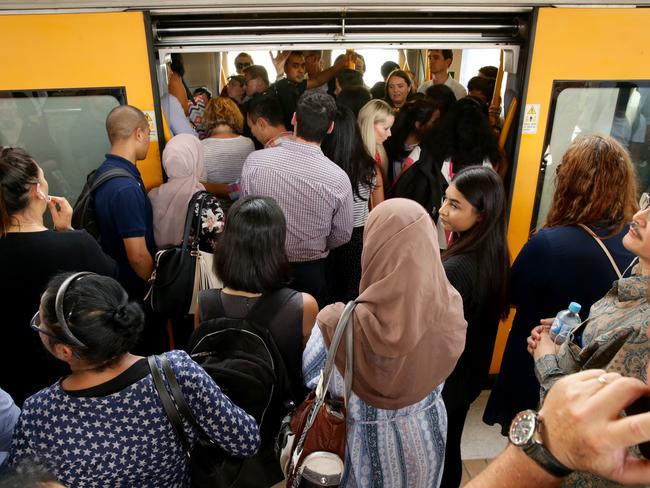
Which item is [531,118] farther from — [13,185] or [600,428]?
[13,185]

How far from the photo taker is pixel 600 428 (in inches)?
27.9

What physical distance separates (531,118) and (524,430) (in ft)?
8.44

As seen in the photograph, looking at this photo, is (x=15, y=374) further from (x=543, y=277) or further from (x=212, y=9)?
(x=543, y=277)

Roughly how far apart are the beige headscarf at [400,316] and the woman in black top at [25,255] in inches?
46.6

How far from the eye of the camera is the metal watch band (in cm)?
78

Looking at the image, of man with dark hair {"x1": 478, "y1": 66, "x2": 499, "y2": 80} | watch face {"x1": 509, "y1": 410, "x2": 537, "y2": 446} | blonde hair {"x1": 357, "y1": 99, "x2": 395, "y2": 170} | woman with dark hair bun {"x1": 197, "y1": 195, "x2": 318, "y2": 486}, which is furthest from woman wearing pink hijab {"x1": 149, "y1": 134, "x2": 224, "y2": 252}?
man with dark hair {"x1": 478, "y1": 66, "x2": 499, "y2": 80}

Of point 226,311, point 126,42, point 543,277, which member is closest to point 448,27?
point 543,277

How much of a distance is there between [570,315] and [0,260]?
7.37 ft

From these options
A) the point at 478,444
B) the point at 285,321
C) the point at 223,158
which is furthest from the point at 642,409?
the point at 223,158

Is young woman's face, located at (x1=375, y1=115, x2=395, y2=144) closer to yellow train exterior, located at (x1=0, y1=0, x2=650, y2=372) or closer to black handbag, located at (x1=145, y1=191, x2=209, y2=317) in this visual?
yellow train exterior, located at (x1=0, y1=0, x2=650, y2=372)

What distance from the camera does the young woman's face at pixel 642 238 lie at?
55.1 inches

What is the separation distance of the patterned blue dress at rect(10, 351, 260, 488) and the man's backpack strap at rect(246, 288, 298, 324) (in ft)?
1.23

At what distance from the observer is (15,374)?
2117mm

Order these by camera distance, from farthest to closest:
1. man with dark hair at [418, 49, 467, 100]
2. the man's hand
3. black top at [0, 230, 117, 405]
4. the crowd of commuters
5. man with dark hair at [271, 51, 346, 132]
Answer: man with dark hair at [418, 49, 467, 100]
man with dark hair at [271, 51, 346, 132]
black top at [0, 230, 117, 405]
the crowd of commuters
the man's hand
